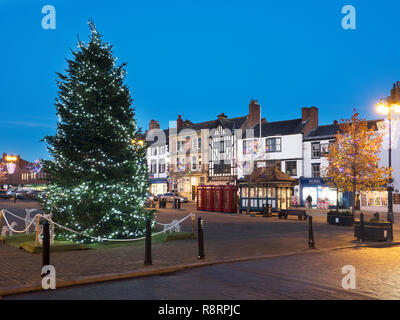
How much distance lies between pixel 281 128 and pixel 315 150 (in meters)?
5.95

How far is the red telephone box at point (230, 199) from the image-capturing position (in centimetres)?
3158

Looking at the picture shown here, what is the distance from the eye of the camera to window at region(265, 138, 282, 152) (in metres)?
46.6

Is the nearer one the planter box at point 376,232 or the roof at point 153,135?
the planter box at point 376,232

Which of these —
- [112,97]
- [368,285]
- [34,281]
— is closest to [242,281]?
[368,285]

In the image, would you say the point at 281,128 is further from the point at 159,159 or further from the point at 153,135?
the point at 153,135

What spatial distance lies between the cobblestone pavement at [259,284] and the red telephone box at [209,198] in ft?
74.5

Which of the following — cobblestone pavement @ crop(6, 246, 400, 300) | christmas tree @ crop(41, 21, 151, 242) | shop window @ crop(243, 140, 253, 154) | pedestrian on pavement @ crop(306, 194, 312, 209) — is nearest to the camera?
cobblestone pavement @ crop(6, 246, 400, 300)

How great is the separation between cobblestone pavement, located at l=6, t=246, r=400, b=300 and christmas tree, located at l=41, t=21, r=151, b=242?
15.7 feet

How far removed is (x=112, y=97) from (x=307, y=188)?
34.8 meters

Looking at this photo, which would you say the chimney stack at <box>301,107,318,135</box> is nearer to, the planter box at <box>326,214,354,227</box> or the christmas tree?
the planter box at <box>326,214,354,227</box>

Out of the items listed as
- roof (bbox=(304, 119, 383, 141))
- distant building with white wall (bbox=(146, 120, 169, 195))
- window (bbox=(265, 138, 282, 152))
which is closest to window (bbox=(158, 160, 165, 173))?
distant building with white wall (bbox=(146, 120, 169, 195))

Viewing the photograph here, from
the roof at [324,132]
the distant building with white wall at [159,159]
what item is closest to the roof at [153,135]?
the distant building with white wall at [159,159]

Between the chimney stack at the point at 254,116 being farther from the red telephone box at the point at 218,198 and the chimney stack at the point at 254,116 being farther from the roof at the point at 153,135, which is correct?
the red telephone box at the point at 218,198

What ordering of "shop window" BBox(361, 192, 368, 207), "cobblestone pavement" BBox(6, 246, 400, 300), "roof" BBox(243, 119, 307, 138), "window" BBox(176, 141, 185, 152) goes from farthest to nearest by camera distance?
"window" BBox(176, 141, 185, 152) → "roof" BBox(243, 119, 307, 138) → "shop window" BBox(361, 192, 368, 207) → "cobblestone pavement" BBox(6, 246, 400, 300)
